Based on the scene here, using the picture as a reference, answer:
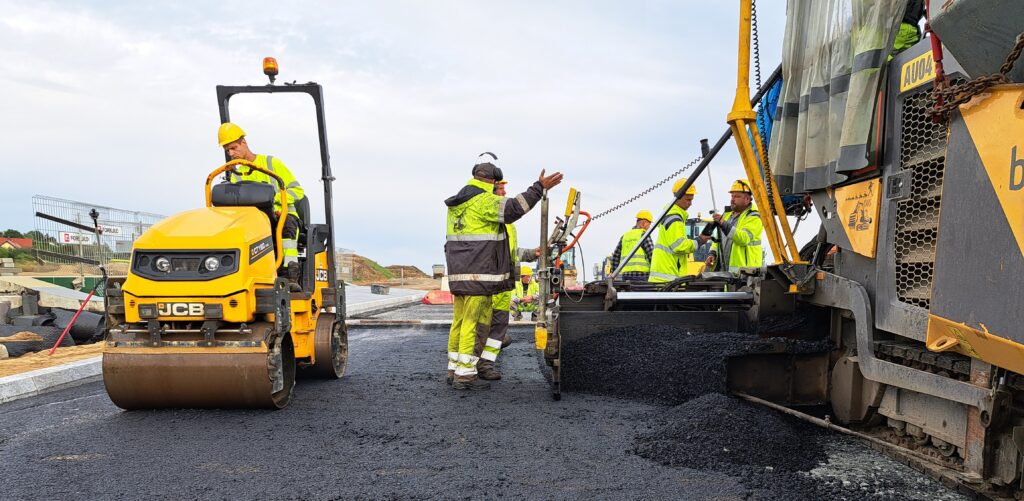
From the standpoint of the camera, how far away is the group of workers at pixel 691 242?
5.47 metres

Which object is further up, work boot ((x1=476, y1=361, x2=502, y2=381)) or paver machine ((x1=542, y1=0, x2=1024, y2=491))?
paver machine ((x1=542, y1=0, x2=1024, y2=491))

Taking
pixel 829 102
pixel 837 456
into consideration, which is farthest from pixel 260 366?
pixel 829 102

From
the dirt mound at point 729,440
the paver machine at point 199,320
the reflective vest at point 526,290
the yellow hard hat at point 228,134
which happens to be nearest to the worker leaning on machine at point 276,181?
the yellow hard hat at point 228,134

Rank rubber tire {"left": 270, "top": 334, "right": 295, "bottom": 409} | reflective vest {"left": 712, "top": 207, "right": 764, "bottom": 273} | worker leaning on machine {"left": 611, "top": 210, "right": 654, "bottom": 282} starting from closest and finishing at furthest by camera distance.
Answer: rubber tire {"left": 270, "top": 334, "right": 295, "bottom": 409} < reflective vest {"left": 712, "top": 207, "right": 764, "bottom": 273} < worker leaning on machine {"left": 611, "top": 210, "right": 654, "bottom": 282}

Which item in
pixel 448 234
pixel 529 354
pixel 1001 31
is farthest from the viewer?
pixel 529 354

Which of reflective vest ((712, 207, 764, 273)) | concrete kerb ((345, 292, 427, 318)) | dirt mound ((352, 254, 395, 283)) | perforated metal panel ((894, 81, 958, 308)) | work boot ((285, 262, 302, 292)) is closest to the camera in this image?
perforated metal panel ((894, 81, 958, 308))

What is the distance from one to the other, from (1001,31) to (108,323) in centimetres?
451

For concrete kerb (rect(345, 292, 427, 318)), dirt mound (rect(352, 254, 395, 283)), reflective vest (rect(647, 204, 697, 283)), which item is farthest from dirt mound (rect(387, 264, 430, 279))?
reflective vest (rect(647, 204, 697, 283))

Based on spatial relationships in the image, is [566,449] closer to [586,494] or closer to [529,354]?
[586,494]

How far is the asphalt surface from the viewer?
Answer: 2523mm

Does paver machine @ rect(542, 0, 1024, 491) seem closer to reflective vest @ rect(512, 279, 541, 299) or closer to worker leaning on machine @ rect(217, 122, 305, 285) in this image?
worker leaning on machine @ rect(217, 122, 305, 285)

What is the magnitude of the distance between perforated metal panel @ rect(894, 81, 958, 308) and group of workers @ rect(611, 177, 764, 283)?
6.72ft

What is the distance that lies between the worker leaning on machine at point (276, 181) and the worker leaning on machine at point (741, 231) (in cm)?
358

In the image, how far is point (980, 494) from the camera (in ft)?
7.66
